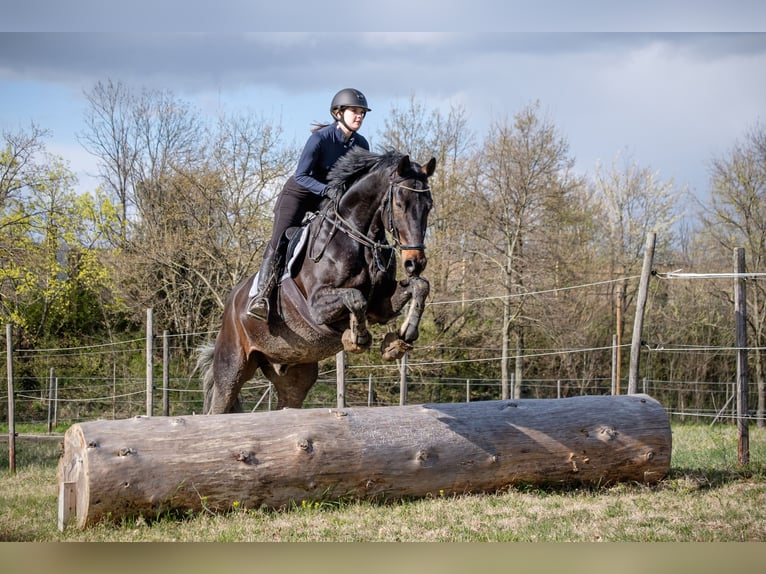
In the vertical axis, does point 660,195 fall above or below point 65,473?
above

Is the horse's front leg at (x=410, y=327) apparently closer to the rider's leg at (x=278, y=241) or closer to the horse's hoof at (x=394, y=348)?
the horse's hoof at (x=394, y=348)

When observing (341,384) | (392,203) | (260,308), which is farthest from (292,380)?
(341,384)

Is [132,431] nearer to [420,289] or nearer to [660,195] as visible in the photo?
[420,289]

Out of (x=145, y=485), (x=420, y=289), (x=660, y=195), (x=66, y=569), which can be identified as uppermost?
(x=660, y=195)

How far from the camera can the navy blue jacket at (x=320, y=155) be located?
5.51 metres

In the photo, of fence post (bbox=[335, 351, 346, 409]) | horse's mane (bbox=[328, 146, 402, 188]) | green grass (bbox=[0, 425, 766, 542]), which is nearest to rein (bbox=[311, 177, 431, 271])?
horse's mane (bbox=[328, 146, 402, 188])

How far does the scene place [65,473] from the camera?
4816mm

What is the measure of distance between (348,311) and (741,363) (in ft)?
12.1

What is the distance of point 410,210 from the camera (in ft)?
15.9

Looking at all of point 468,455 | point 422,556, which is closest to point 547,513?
point 468,455

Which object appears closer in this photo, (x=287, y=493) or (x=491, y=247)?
(x=287, y=493)

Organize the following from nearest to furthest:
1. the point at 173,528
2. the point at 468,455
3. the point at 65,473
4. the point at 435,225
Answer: the point at 173,528 → the point at 65,473 → the point at 468,455 → the point at 435,225

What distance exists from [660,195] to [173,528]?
16.1m

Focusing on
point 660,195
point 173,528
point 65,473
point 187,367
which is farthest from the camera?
point 660,195
